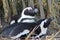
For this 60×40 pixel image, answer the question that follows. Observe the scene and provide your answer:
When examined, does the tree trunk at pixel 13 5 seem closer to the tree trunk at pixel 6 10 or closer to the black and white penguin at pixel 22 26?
the tree trunk at pixel 6 10

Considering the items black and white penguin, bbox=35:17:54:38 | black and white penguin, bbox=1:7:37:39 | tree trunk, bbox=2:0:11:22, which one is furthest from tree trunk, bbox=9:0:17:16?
black and white penguin, bbox=35:17:54:38

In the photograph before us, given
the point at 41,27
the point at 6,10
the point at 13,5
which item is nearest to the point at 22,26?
the point at 41,27

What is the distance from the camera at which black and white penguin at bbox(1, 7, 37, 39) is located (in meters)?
3.15

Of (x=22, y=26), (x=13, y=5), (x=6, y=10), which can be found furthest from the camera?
(x=6, y=10)

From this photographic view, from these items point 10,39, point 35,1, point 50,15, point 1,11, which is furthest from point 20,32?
point 1,11

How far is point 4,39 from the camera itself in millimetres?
3240

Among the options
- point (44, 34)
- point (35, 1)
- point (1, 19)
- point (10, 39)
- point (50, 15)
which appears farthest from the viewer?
point (1, 19)

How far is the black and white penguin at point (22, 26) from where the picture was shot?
10.3ft

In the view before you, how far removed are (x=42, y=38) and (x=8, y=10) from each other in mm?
908

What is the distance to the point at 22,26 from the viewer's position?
322cm

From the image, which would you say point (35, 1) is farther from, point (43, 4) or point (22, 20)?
point (22, 20)

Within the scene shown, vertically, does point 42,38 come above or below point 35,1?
below

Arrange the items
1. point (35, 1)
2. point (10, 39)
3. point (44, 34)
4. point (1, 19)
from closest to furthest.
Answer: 1. point (10, 39)
2. point (44, 34)
3. point (35, 1)
4. point (1, 19)

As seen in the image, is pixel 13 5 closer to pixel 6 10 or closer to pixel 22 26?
pixel 6 10
